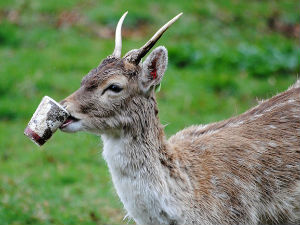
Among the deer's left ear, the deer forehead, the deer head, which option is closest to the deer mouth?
the deer head

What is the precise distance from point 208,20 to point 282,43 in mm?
1544

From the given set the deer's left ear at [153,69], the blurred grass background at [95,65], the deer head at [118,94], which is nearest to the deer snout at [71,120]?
the deer head at [118,94]

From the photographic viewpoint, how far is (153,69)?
5004 mm

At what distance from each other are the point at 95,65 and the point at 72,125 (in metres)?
5.93

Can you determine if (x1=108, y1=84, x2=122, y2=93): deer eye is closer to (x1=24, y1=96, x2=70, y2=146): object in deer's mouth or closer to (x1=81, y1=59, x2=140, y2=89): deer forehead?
(x1=81, y1=59, x2=140, y2=89): deer forehead

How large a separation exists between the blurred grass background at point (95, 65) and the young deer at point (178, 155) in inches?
73.9

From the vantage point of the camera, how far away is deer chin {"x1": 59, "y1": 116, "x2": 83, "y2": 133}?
15.7ft

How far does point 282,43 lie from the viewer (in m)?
12.1

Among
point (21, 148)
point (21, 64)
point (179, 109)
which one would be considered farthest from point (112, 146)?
point (21, 64)

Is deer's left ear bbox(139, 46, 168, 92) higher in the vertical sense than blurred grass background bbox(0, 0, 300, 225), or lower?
lower

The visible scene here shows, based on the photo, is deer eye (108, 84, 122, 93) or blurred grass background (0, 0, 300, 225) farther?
blurred grass background (0, 0, 300, 225)

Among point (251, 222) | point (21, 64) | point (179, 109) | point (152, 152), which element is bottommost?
point (251, 222)

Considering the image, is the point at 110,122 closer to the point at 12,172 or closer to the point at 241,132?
the point at 241,132

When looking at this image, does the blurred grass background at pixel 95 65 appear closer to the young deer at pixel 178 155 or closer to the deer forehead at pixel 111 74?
the young deer at pixel 178 155
